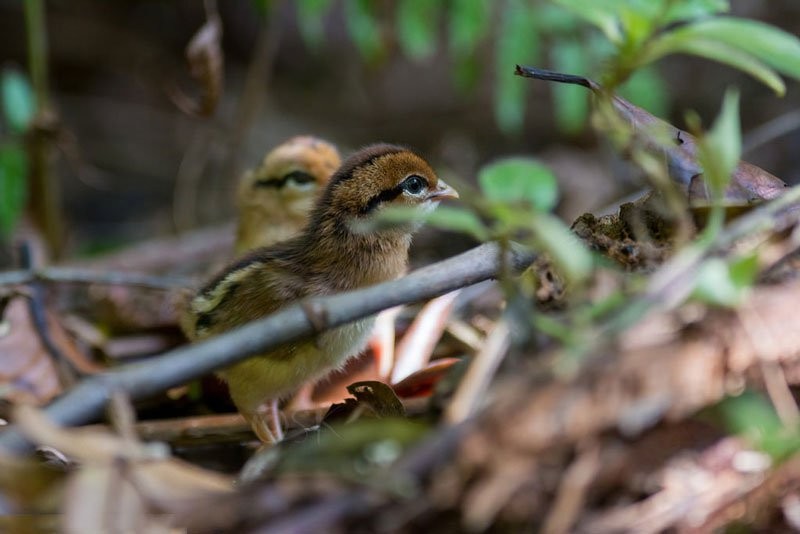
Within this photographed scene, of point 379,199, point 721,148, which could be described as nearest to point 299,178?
point 379,199

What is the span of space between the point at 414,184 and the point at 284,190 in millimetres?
1413

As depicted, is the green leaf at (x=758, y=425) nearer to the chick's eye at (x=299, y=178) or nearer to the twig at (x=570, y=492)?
the twig at (x=570, y=492)

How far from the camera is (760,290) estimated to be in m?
1.55

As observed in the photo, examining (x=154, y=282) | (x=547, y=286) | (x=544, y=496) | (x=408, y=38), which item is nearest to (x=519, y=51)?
(x=408, y=38)

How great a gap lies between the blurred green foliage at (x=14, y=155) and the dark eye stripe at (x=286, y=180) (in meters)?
0.94

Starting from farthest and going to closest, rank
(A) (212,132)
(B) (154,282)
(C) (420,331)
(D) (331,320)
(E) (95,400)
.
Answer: (A) (212,132) < (B) (154,282) < (C) (420,331) < (D) (331,320) < (E) (95,400)

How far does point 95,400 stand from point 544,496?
644 mm

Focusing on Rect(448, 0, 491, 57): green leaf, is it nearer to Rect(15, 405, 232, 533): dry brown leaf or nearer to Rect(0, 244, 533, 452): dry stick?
Rect(0, 244, 533, 452): dry stick

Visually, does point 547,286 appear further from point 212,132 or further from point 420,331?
point 212,132

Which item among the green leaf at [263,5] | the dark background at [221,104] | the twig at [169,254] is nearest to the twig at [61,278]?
the twig at [169,254]

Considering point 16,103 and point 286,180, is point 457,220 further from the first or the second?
point 16,103

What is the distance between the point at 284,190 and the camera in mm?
4148

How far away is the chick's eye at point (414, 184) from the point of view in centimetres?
280

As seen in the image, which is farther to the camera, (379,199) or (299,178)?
(299,178)
